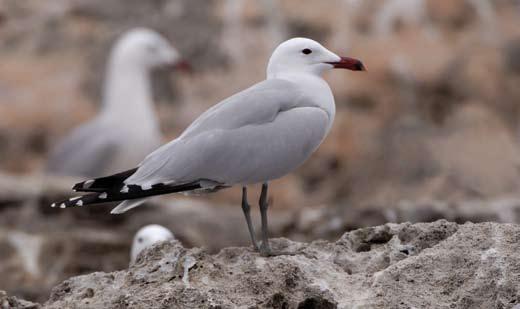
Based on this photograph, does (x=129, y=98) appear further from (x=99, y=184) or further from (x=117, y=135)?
(x=99, y=184)

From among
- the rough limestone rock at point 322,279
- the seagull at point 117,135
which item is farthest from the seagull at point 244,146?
the seagull at point 117,135

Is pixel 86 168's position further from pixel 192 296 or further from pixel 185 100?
pixel 192 296

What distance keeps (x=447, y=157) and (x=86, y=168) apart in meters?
3.53

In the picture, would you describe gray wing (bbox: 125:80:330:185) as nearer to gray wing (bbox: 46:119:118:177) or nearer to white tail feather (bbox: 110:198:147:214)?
white tail feather (bbox: 110:198:147:214)

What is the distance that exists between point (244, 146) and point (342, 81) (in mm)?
9457

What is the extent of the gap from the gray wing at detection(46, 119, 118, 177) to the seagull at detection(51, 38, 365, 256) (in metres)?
6.83

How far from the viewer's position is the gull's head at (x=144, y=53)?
12359 millimetres

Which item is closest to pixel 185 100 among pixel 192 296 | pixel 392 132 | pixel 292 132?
pixel 392 132

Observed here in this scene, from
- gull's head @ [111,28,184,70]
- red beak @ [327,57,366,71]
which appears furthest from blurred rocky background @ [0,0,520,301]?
red beak @ [327,57,366,71]

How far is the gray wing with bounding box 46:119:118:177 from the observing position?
11.8 m

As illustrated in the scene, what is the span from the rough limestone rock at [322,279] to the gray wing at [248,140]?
41cm

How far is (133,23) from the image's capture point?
15531 mm

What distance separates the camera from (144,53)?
1251 cm

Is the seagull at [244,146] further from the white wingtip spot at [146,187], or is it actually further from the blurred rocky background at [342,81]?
the blurred rocky background at [342,81]
